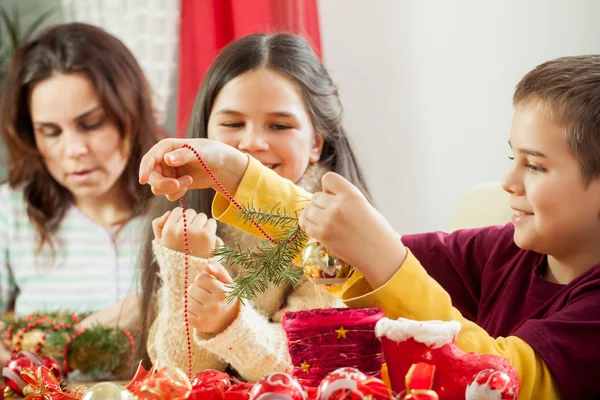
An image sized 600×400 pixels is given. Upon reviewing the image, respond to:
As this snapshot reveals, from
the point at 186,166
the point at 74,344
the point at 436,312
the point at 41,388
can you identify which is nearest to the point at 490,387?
the point at 436,312

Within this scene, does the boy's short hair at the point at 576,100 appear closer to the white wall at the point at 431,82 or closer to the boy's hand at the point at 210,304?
the boy's hand at the point at 210,304

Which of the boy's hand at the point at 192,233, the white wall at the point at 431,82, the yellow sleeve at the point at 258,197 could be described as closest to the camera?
the yellow sleeve at the point at 258,197

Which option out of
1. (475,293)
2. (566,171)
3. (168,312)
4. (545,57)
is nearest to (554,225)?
(566,171)

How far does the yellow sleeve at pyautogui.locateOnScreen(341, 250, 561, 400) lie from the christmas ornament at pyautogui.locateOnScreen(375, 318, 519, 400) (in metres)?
0.10

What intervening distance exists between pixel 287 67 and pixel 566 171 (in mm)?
720

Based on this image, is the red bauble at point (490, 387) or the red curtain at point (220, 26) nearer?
the red bauble at point (490, 387)

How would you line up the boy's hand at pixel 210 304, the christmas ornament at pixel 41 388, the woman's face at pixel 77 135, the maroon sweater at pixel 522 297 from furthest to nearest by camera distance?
the woman's face at pixel 77 135 < the boy's hand at pixel 210 304 < the maroon sweater at pixel 522 297 < the christmas ornament at pixel 41 388

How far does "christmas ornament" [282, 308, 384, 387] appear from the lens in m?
0.69

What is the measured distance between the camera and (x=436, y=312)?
2.71ft

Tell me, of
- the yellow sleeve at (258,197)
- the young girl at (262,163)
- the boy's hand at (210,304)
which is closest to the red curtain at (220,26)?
the young girl at (262,163)

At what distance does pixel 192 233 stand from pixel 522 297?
1.84 feet

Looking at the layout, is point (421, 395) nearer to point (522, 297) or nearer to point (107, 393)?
point (107, 393)

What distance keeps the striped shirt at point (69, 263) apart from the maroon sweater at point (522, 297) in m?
1.03

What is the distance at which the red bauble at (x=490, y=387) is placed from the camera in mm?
650
